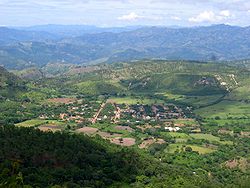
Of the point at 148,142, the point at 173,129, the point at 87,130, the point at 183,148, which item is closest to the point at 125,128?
the point at 87,130

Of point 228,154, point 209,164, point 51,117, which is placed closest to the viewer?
point 209,164

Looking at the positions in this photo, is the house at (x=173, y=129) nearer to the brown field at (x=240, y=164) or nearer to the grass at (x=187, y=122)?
the grass at (x=187, y=122)

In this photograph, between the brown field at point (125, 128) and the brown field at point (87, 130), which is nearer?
the brown field at point (87, 130)

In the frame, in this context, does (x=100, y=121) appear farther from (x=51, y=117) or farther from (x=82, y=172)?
(x=82, y=172)

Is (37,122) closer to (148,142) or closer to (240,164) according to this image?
(148,142)

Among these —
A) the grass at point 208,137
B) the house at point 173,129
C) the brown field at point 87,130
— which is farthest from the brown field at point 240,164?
the brown field at point 87,130

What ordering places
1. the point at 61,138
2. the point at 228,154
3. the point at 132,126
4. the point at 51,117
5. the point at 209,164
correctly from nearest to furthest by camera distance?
1. the point at 61,138
2. the point at 209,164
3. the point at 228,154
4. the point at 132,126
5. the point at 51,117

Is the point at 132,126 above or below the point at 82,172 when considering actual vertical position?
below

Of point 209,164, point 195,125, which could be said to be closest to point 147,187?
point 209,164

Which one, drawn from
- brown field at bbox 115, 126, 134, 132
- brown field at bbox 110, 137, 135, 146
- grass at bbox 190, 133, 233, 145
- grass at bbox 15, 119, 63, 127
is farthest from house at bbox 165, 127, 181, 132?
grass at bbox 15, 119, 63, 127

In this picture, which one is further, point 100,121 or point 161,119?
point 161,119
